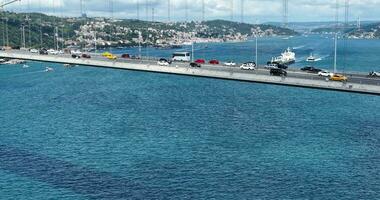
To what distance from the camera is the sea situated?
35312 mm

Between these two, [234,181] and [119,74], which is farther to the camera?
[119,74]

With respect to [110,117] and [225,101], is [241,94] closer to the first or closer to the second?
[225,101]

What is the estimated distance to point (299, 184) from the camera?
35.4m

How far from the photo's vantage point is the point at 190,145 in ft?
152

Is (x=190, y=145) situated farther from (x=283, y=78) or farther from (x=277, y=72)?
(x=283, y=78)

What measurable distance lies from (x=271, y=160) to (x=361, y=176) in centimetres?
696

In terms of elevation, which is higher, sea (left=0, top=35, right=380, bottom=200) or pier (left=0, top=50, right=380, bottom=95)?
pier (left=0, top=50, right=380, bottom=95)

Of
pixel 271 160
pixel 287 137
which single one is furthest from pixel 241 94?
pixel 271 160

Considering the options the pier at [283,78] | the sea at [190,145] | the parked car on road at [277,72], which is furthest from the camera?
the parked car on road at [277,72]

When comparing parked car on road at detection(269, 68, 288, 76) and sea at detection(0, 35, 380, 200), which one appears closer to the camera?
sea at detection(0, 35, 380, 200)

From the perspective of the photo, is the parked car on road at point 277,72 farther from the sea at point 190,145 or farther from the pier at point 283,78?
the sea at point 190,145

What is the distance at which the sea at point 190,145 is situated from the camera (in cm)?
3531

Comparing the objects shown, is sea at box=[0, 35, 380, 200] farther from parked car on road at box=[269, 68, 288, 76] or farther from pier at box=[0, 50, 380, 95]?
parked car on road at box=[269, 68, 288, 76]

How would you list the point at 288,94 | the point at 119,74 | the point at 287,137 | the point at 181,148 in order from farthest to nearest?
the point at 119,74 → the point at 288,94 → the point at 287,137 → the point at 181,148
